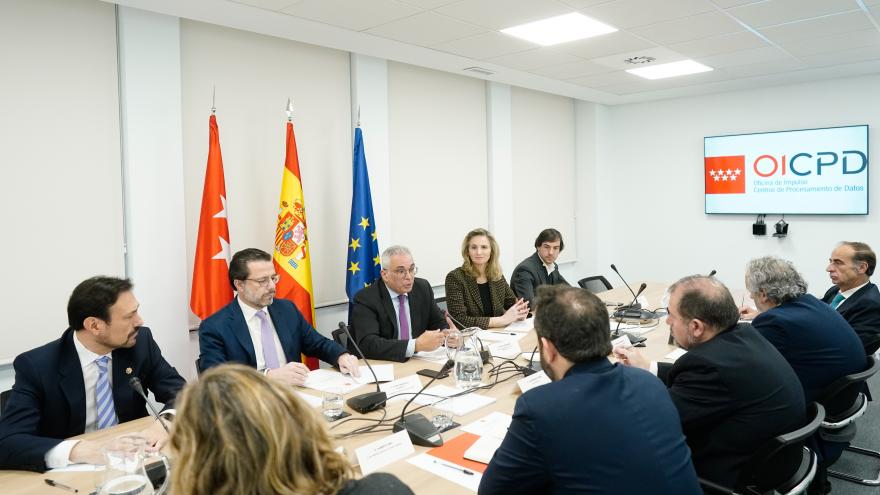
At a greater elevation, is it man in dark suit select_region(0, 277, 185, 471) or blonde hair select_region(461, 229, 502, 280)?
blonde hair select_region(461, 229, 502, 280)

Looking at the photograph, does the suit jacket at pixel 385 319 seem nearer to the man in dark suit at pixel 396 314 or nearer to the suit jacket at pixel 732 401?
the man in dark suit at pixel 396 314

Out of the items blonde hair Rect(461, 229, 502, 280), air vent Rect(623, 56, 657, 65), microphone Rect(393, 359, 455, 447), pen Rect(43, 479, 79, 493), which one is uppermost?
air vent Rect(623, 56, 657, 65)

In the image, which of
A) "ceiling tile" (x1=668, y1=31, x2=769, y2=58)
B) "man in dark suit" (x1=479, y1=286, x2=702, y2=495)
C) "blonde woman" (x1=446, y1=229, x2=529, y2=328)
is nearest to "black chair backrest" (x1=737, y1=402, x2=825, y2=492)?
"man in dark suit" (x1=479, y1=286, x2=702, y2=495)

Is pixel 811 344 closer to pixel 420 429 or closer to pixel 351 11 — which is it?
pixel 420 429

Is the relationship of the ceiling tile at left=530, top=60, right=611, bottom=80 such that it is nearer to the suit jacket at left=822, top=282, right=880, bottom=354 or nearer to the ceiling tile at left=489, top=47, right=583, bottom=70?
the ceiling tile at left=489, top=47, right=583, bottom=70

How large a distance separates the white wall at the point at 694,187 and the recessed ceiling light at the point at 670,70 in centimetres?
141

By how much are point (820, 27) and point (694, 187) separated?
10.2 feet

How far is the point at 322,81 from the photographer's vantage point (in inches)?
187

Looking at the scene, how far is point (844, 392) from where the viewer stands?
273 centimetres

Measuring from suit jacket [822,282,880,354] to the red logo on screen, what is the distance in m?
3.63

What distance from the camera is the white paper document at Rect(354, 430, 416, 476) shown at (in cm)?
179

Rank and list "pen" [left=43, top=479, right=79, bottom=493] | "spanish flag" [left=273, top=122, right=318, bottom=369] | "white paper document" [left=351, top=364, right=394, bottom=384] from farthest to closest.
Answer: "spanish flag" [left=273, top=122, right=318, bottom=369]
"white paper document" [left=351, top=364, right=394, bottom=384]
"pen" [left=43, top=479, right=79, bottom=493]

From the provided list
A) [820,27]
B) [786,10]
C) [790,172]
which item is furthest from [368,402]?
[790,172]

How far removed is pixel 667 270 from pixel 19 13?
22.8 ft
